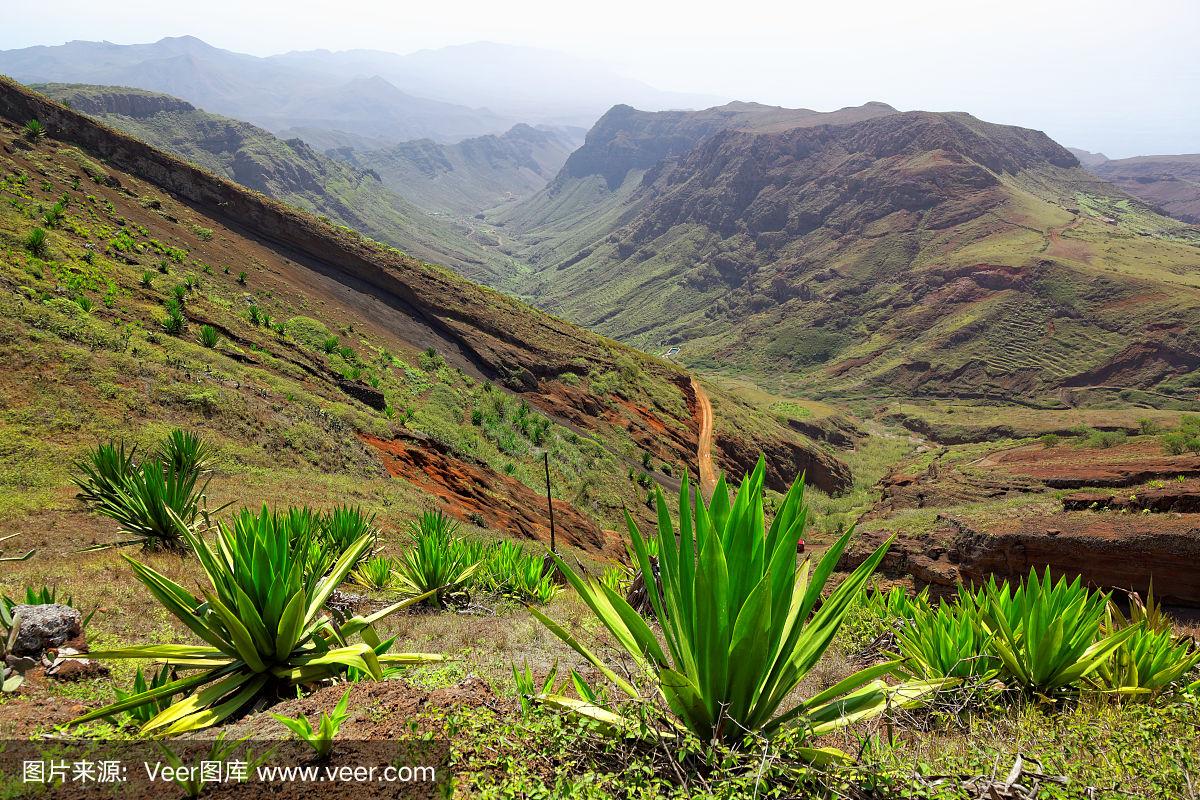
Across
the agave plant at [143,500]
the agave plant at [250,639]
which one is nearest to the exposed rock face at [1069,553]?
the agave plant at [250,639]

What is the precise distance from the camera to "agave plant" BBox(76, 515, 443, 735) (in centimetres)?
287

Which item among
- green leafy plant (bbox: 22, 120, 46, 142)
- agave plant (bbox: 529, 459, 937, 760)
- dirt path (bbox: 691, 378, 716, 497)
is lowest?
dirt path (bbox: 691, 378, 716, 497)

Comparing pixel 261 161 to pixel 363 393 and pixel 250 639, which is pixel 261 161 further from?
pixel 250 639

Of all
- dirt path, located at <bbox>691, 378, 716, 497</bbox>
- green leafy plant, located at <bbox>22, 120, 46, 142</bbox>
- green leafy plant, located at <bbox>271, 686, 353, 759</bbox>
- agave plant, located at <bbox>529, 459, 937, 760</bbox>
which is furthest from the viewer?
dirt path, located at <bbox>691, 378, 716, 497</bbox>

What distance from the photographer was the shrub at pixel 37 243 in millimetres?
13414

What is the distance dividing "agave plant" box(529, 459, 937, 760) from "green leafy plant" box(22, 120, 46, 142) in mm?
28315

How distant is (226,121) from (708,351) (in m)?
132

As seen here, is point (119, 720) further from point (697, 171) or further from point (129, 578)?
point (697, 171)

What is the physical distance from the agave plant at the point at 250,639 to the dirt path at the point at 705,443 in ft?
75.0

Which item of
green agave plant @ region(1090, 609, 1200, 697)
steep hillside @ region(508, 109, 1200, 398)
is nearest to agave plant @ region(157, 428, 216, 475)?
green agave plant @ region(1090, 609, 1200, 697)

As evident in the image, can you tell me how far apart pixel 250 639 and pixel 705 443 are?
30013mm

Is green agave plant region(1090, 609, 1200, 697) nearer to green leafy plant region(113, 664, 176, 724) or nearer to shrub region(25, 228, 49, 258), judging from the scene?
green leafy plant region(113, 664, 176, 724)

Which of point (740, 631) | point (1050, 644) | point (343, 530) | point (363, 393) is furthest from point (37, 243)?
point (1050, 644)

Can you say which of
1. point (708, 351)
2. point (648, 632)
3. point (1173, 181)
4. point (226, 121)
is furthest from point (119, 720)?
point (1173, 181)
